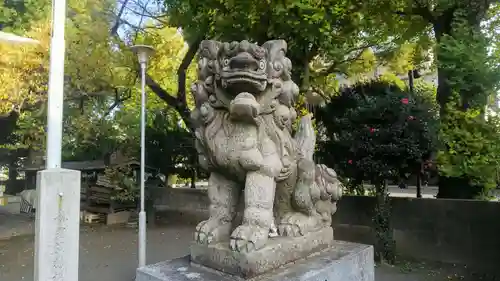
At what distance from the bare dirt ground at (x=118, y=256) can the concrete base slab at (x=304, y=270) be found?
6.75 feet

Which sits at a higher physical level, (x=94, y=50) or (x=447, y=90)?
(x=94, y=50)

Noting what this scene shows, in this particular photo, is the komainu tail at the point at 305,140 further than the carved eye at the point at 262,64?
Yes

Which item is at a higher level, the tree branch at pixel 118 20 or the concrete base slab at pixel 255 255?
the tree branch at pixel 118 20

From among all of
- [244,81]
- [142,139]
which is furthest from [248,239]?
[142,139]

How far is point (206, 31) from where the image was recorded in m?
5.91

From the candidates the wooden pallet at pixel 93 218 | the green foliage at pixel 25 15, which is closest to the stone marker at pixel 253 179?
the green foliage at pixel 25 15

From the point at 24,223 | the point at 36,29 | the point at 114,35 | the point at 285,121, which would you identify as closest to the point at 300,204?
the point at 285,121

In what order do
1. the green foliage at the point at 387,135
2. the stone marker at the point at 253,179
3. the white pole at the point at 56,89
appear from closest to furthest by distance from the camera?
the white pole at the point at 56,89
the stone marker at the point at 253,179
the green foliage at the point at 387,135

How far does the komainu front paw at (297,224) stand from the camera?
2.82 meters

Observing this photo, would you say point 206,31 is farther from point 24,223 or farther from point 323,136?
point 24,223

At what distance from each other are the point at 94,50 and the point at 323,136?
4562mm

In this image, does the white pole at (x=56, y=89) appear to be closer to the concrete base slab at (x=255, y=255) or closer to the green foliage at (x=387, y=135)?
the concrete base slab at (x=255, y=255)

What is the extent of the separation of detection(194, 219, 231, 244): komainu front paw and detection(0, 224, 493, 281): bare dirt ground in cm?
260

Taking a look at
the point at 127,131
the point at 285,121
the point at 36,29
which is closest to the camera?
the point at 285,121
